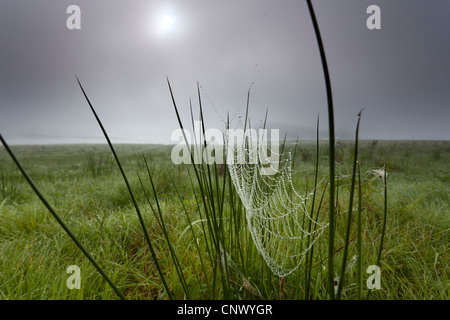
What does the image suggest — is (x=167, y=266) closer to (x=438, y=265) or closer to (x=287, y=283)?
(x=287, y=283)

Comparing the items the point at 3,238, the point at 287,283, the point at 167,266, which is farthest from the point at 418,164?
the point at 3,238

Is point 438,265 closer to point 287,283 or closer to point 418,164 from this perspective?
point 287,283

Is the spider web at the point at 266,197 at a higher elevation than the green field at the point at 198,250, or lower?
higher

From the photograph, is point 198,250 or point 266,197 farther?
point 266,197

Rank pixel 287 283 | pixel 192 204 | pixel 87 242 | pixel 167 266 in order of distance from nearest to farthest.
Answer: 1. pixel 287 283
2. pixel 167 266
3. pixel 87 242
4. pixel 192 204

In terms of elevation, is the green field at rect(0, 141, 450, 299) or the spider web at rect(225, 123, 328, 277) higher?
the spider web at rect(225, 123, 328, 277)

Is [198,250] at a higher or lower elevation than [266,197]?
lower
